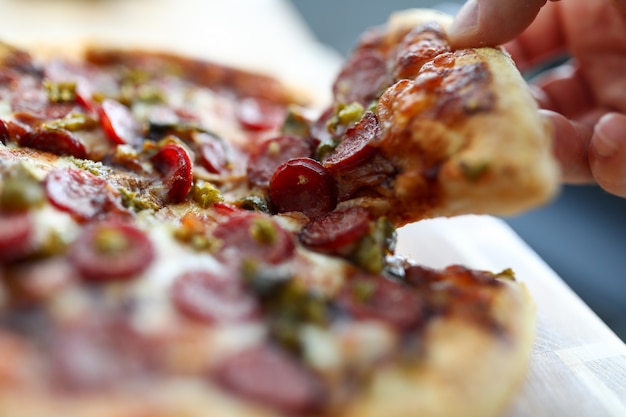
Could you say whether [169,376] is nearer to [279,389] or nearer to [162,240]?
[279,389]

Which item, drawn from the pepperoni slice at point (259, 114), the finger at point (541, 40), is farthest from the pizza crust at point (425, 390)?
the finger at point (541, 40)

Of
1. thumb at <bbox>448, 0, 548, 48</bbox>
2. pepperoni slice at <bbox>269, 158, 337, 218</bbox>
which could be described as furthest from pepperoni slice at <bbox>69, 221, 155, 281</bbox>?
thumb at <bbox>448, 0, 548, 48</bbox>

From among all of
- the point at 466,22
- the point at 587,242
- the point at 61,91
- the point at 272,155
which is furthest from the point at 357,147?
the point at 587,242

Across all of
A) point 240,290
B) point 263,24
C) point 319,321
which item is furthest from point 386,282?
point 263,24

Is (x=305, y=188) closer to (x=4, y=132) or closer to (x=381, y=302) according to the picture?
(x=381, y=302)

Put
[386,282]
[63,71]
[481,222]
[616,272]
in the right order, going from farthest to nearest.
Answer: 1. [616,272]
2. [481,222]
3. [63,71]
4. [386,282]

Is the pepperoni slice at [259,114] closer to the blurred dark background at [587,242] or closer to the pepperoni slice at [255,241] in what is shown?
the pepperoni slice at [255,241]
